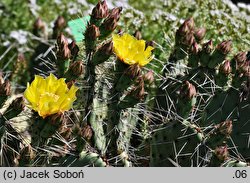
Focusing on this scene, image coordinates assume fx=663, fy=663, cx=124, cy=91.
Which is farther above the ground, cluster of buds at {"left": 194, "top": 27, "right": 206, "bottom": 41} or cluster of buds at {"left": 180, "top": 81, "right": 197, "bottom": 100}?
cluster of buds at {"left": 194, "top": 27, "right": 206, "bottom": 41}

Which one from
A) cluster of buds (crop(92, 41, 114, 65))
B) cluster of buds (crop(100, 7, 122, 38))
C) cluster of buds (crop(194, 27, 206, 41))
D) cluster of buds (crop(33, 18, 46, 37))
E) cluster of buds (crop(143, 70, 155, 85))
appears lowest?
cluster of buds (crop(92, 41, 114, 65))

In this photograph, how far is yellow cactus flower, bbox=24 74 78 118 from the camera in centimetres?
238

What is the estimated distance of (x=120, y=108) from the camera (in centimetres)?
273

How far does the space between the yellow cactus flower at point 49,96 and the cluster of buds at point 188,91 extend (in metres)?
0.50

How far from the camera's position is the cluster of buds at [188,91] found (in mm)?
2713

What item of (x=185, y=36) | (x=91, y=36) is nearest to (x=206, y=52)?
(x=185, y=36)

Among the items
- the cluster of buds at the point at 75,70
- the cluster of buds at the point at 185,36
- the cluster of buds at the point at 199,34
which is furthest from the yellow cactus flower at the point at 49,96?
the cluster of buds at the point at 199,34

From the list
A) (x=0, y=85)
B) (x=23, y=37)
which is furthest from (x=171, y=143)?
(x=23, y=37)

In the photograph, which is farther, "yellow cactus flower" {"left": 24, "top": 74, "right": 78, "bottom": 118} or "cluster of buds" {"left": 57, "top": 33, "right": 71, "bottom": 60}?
"cluster of buds" {"left": 57, "top": 33, "right": 71, "bottom": 60}

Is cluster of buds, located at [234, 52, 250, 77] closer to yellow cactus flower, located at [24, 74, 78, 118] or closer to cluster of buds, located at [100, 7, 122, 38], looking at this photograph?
cluster of buds, located at [100, 7, 122, 38]

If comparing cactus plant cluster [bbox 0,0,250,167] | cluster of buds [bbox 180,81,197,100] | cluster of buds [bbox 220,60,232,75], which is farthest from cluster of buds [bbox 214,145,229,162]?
cluster of buds [bbox 220,60,232,75]

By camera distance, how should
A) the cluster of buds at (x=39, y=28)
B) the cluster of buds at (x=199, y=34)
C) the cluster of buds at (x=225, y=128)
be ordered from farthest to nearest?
the cluster of buds at (x=39, y=28) → the cluster of buds at (x=199, y=34) → the cluster of buds at (x=225, y=128)

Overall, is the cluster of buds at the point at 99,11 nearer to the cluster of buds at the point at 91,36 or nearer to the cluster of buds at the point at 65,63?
the cluster of buds at the point at 91,36

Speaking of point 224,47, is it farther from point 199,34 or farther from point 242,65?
point 199,34
